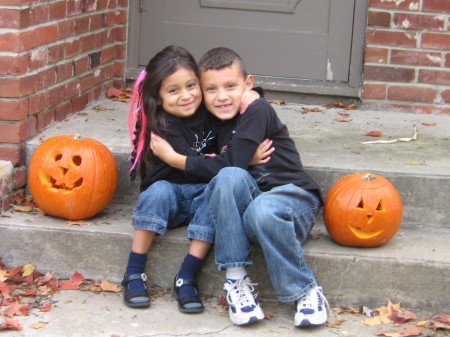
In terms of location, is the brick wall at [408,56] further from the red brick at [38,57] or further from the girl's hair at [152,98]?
the red brick at [38,57]

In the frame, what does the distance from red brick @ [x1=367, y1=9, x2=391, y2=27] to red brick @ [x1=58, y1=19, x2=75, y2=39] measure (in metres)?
1.89

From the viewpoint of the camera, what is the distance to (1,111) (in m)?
4.54

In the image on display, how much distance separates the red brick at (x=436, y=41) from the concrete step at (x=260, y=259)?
1.57 metres

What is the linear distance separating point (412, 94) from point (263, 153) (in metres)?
1.93

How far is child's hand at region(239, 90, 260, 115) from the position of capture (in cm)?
417

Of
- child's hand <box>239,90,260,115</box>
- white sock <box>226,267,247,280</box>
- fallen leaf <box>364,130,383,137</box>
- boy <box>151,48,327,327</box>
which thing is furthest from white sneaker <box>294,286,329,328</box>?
fallen leaf <box>364,130,383,137</box>

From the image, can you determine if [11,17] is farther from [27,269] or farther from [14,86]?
[27,269]

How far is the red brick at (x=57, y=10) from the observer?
4785mm

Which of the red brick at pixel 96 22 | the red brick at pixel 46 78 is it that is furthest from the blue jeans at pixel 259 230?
the red brick at pixel 96 22

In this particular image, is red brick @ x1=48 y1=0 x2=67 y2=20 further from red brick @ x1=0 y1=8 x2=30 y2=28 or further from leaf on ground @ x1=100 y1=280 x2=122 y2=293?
leaf on ground @ x1=100 y1=280 x2=122 y2=293

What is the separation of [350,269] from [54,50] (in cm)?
206

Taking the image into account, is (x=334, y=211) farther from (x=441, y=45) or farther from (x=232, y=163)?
(x=441, y=45)

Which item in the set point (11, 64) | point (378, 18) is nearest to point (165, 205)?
point (11, 64)

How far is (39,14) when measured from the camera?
4.64 metres
